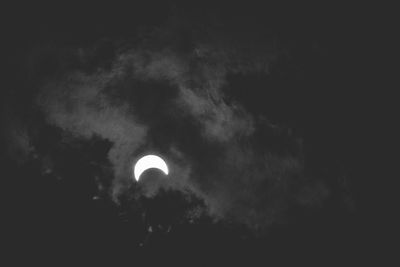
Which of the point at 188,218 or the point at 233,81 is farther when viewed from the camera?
the point at 188,218

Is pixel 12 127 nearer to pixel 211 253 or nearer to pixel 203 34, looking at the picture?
pixel 203 34

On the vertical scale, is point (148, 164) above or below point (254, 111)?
below

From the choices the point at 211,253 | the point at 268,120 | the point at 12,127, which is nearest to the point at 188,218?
the point at 211,253

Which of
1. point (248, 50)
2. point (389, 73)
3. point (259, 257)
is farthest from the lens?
point (259, 257)

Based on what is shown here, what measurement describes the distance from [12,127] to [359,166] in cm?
452

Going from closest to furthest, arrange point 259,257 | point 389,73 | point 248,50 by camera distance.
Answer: point 389,73
point 248,50
point 259,257

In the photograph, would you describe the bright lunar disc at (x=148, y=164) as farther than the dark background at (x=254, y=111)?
No

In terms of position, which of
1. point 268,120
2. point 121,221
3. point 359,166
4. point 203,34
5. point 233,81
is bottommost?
point 359,166

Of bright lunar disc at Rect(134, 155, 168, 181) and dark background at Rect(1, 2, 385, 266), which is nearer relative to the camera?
bright lunar disc at Rect(134, 155, 168, 181)

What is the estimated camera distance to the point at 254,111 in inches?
202

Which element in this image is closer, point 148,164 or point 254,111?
point 148,164

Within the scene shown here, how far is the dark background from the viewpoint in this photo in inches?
183

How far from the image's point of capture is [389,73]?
182 inches

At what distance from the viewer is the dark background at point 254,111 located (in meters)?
4.65
